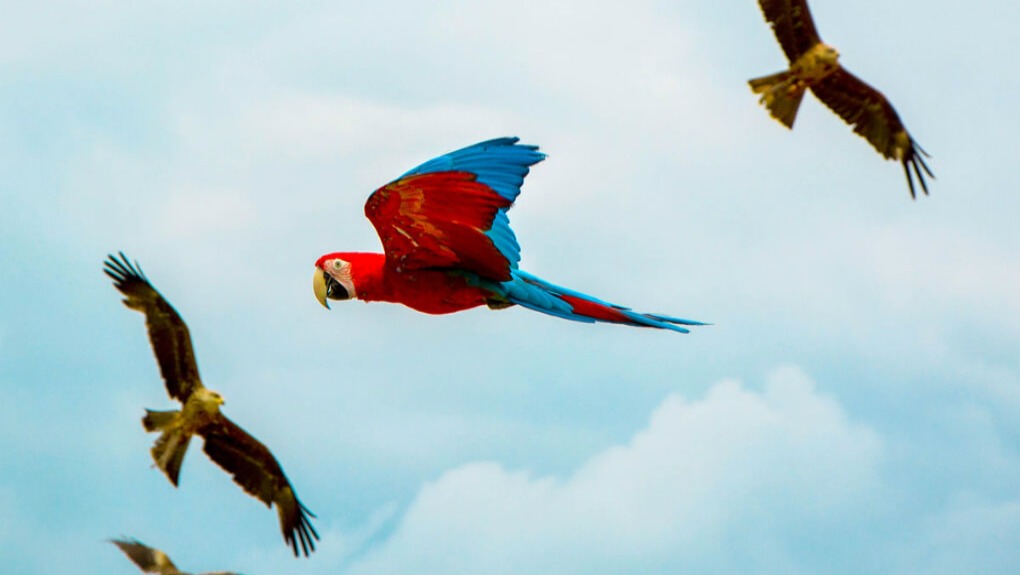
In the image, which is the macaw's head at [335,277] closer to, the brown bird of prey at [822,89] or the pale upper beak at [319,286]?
the pale upper beak at [319,286]

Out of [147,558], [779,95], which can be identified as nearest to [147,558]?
[147,558]

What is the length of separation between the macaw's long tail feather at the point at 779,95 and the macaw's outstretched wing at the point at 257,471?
146 inches

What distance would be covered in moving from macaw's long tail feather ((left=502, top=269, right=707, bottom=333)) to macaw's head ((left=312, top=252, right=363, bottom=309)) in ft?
3.31

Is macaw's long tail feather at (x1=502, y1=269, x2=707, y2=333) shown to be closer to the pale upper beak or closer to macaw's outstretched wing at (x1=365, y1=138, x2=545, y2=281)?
macaw's outstretched wing at (x1=365, y1=138, x2=545, y2=281)

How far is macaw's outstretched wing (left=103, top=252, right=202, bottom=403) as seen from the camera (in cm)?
755

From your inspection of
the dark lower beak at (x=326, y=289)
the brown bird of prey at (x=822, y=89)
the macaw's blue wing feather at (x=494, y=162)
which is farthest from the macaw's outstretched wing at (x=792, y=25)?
the dark lower beak at (x=326, y=289)

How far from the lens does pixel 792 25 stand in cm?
783

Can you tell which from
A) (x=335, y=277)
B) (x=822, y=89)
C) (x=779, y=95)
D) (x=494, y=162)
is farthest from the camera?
(x=335, y=277)

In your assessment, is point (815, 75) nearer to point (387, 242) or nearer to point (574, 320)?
point (574, 320)

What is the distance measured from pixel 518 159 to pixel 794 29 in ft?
6.29

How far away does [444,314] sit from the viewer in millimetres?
8688

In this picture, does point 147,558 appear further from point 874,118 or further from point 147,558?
point 874,118

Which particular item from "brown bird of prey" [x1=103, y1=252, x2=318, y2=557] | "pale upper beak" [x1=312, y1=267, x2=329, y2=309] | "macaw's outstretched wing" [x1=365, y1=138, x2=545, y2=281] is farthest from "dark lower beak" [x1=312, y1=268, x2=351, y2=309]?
"brown bird of prey" [x1=103, y1=252, x2=318, y2=557]

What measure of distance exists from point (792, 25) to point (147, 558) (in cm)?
504
